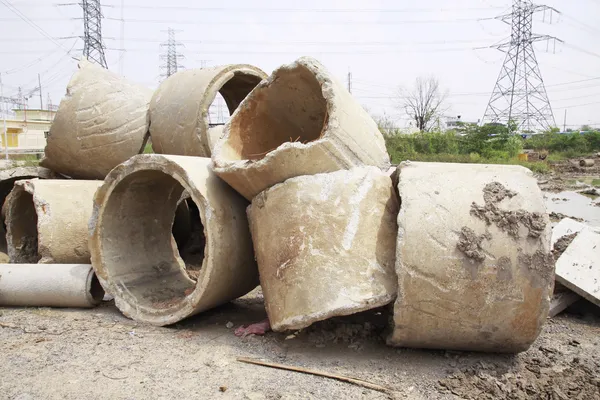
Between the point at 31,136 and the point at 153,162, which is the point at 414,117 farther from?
the point at 153,162

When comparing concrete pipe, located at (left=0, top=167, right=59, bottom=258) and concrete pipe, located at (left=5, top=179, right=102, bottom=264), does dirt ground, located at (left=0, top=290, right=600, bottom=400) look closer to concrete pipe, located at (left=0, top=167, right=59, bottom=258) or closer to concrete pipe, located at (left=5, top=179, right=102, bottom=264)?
concrete pipe, located at (left=5, top=179, right=102, bottom=264)

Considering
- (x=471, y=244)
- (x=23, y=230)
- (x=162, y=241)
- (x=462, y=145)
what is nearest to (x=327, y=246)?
(x=471, y=244)

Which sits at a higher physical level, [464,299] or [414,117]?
[414,117]

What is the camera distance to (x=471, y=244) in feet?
10.8

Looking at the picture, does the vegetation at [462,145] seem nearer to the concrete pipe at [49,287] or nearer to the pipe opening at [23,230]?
the pipe opening at [23,230]

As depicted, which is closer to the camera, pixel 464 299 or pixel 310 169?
pixel 464 299

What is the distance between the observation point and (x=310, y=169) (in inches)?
148

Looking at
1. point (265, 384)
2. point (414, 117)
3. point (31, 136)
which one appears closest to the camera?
point (265, 384)

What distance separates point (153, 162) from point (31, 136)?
86.3ft

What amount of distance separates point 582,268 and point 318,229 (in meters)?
2.45

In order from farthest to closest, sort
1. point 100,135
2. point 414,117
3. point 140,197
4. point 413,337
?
point 414,117 → point 100,135 → point 140,197 → point 413,337

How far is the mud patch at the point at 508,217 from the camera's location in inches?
130

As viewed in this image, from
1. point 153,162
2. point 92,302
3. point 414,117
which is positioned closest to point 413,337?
point 153,162

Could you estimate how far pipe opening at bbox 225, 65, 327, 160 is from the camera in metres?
4.70
